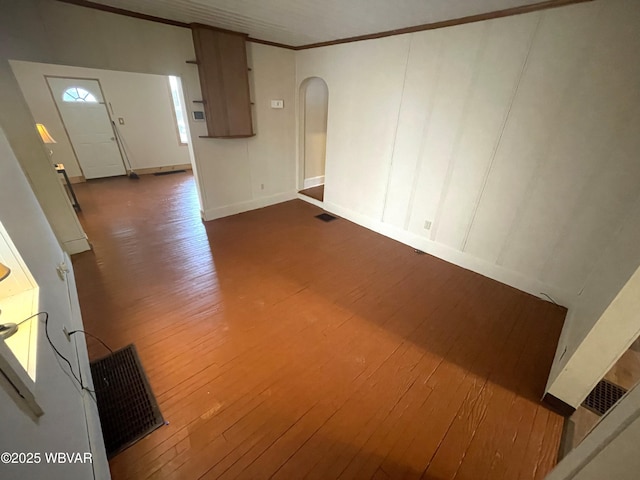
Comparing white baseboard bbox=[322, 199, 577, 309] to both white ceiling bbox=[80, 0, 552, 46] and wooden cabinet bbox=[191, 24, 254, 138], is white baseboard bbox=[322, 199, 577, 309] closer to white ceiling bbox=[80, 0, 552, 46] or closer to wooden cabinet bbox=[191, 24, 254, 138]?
wooden cabinet bbox=[191, 24, 254, 138]

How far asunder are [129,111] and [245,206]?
4431mm

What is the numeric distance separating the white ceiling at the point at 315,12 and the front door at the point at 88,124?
4.40 m

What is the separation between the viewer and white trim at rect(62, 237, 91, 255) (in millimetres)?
3027

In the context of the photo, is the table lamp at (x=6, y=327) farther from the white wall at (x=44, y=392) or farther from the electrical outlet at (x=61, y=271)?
the electrical outlet at (x=61, y=271)

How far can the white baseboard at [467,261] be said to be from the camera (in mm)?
2537

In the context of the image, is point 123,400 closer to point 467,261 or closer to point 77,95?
point 467,261

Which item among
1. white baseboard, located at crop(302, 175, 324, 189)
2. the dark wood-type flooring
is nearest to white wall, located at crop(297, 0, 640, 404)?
the dark wood-type flooring

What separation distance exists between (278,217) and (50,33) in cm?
312

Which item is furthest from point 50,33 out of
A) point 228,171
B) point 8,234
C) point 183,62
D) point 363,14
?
point 363,14

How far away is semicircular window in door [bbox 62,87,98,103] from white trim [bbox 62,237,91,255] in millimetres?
4448

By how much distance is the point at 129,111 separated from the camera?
19.9 ft

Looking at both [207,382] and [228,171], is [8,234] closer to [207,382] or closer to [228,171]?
[207,382]

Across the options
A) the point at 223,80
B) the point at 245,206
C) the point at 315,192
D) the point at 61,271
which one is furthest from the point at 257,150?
the point at 61,271

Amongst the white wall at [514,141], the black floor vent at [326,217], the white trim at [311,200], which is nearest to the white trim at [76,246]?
the black floor vent at [326,217]
